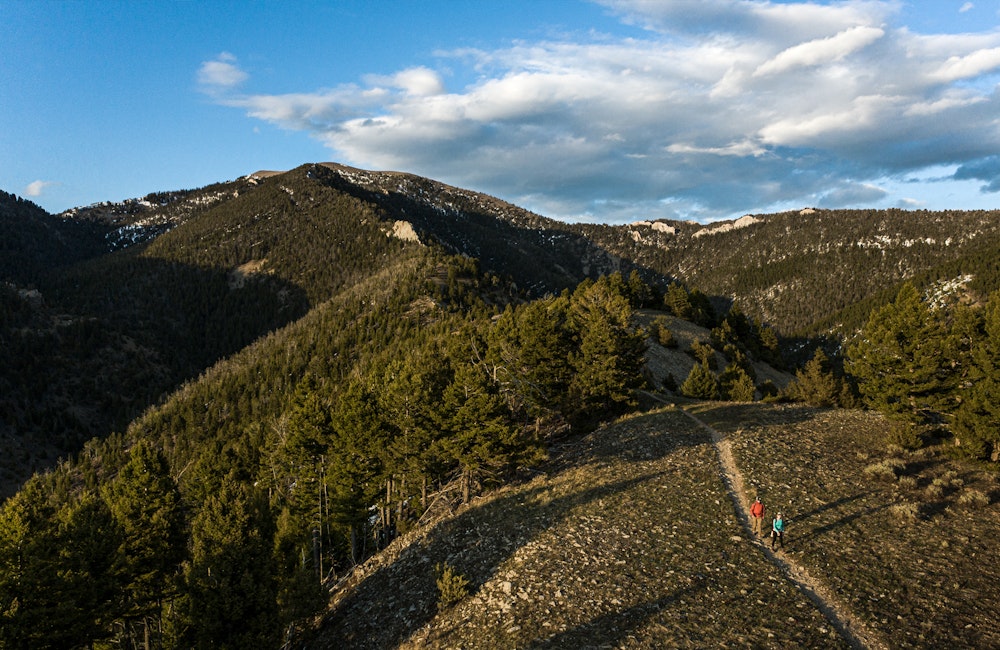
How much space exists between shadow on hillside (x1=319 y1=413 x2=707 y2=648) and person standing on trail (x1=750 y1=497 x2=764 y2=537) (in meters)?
6.64

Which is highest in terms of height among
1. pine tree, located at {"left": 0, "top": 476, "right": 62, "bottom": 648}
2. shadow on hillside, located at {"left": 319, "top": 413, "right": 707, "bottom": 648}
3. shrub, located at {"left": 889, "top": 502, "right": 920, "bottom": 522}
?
pine tree, located at {"left": 0, "top": 476, "right": 62, "bottom": 648}

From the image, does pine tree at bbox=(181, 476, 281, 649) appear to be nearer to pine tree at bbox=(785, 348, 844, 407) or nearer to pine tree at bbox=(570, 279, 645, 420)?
pine tree at bbox=(570, 279, 645, 420)

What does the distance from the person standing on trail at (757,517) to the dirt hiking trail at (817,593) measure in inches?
9.9

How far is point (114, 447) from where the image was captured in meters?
127

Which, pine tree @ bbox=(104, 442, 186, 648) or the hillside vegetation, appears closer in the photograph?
the hillside vegetation

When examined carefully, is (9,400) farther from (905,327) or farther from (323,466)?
(905,327)

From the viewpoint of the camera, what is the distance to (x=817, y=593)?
18.8 metres

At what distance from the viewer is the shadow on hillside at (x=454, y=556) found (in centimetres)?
2359

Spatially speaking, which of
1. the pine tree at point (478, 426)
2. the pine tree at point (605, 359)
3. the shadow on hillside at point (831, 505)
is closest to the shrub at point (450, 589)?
the pine tree at point (478, 426)

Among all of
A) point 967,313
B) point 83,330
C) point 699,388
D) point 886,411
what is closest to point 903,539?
point 886,411

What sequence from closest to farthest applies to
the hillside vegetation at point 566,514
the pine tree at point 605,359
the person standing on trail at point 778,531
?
1. the hillside vegetation at point 566,514
2. the person standing on trail at point 778,531
3. the pine tree at point 605,359

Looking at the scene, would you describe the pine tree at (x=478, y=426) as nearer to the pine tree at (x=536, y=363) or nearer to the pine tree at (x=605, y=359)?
the pine tree at (x=536, y=363)

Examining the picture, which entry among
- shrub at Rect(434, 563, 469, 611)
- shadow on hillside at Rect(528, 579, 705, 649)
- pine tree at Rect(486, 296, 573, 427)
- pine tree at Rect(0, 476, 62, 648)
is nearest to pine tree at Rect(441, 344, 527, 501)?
pine tree at Rect(486, 296, 573, 427)

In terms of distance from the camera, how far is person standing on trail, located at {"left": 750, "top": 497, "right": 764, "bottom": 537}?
2330 centimetres
